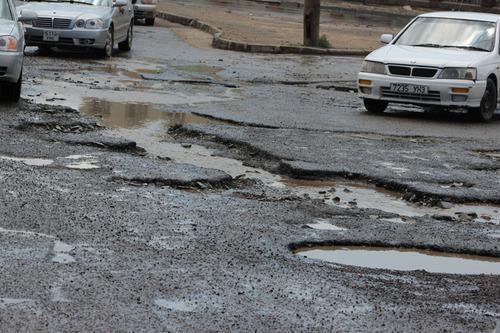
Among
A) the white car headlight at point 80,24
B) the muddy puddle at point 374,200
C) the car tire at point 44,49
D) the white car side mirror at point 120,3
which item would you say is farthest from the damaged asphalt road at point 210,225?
the white car side mirror at point 120,3

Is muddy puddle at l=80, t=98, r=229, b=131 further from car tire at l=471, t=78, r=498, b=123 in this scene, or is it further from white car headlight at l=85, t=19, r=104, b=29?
Result: white car headlight at l=85, t=19, r=104, b=29

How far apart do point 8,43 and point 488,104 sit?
6820 millimetres

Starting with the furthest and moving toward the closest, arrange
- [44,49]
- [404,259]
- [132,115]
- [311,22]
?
1. [311,22]
2. [44,49]
3. [132,115]
4. [404,259]

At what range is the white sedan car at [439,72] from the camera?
49.9 ft

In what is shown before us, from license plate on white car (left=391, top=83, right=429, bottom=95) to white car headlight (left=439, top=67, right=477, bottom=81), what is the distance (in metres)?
0.29

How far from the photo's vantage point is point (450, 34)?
54.6ft

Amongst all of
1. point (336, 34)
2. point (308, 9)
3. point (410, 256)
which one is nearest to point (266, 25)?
point (336, 34)

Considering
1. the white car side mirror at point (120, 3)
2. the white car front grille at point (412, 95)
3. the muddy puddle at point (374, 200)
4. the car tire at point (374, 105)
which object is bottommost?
the car tire at point (374, 105)

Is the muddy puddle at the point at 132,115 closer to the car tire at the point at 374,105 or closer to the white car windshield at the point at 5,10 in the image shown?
the white car windshield at the point at 5,10

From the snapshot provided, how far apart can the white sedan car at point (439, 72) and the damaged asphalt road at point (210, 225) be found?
3.68 feet

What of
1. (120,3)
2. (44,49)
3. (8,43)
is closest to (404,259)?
(8,43)

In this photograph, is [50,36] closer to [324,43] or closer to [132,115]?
[132,115]

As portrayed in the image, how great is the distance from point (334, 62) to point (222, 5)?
73.7ft

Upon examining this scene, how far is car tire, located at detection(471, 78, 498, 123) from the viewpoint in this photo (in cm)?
1558
